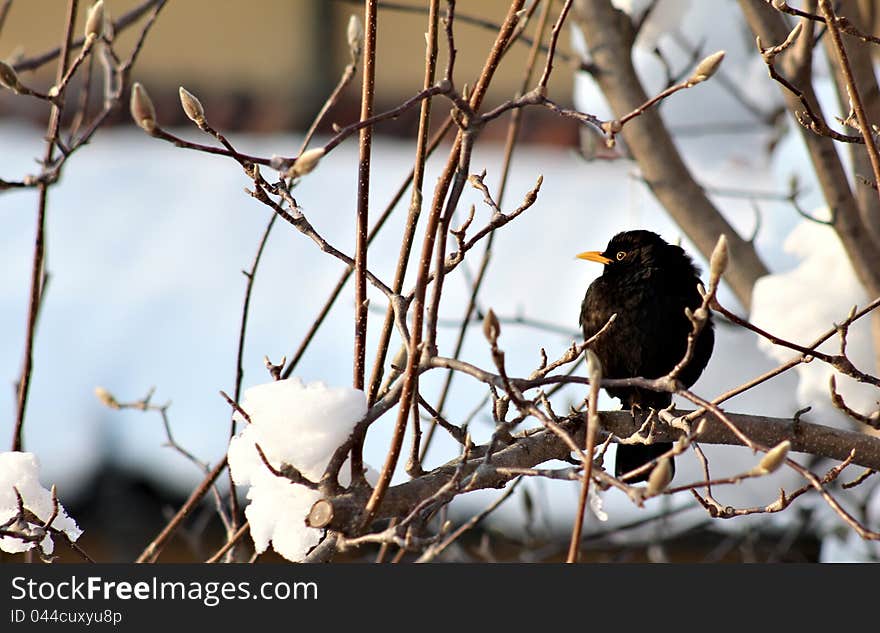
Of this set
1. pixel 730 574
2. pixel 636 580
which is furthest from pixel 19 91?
pixel 730 574

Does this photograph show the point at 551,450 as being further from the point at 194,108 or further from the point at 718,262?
the point at 194,108

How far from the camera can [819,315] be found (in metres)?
2.86

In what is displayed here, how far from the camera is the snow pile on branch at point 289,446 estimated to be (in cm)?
152

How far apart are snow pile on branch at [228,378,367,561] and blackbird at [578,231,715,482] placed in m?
1.40

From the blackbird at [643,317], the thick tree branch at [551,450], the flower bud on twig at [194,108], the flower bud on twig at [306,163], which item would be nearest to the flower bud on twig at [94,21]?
the flower bud on twig at [194,108]

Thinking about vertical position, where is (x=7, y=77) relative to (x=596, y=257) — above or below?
below

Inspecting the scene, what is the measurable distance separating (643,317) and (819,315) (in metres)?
0.45

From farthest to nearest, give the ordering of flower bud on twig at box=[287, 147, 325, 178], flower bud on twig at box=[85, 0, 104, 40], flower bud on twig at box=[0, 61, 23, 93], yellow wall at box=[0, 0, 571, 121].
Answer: yellow wall at box=[0, 0, 571, 121]
flower bud on twig at box=[85, 0, 104, 40]
flower bud on twig at box=[0, 61, 23, 93]
flower bud on twig at box=[287, 147, 325, 178]

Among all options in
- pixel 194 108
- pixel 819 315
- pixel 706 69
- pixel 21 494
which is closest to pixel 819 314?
pixel 819 315

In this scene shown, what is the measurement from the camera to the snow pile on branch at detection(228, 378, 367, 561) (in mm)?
1519

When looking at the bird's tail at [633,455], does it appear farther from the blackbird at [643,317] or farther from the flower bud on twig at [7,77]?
the flower bud on twig at [7,77]

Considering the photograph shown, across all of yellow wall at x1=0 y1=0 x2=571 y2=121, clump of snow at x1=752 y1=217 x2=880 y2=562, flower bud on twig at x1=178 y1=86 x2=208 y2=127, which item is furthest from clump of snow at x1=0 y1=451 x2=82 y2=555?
yellow wall at x1=0 y1=0 x2=571 y2=121

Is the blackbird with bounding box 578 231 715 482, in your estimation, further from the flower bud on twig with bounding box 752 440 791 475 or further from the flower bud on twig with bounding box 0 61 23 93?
the flower bud on twig with bounding box 0 61 23 93

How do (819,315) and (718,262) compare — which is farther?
(819,315)
